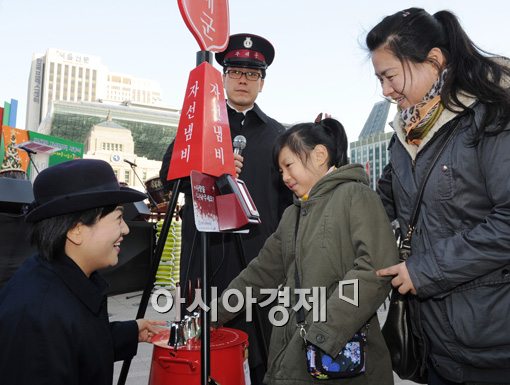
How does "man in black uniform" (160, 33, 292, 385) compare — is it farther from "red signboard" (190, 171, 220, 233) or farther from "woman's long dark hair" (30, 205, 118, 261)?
"woman's long dark hair" (30, 205, 118, 261)

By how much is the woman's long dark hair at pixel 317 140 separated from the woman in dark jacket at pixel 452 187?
35 centimetres

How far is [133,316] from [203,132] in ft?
13.8

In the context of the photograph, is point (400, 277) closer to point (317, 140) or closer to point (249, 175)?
point (317, 140)

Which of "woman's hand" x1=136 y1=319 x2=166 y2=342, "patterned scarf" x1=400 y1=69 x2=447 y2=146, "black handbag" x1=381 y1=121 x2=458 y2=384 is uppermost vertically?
"patterned scarf" x1=400 y1=69 x2=447 y2=146

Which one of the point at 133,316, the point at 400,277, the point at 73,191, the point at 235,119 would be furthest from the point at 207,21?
the point at 133,316

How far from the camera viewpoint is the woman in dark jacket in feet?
4.26

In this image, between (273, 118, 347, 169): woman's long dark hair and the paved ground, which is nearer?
(273, 118, 347, 169): woman's long dark hair

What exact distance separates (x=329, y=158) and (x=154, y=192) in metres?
6.63

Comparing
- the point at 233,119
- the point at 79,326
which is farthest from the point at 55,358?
the point at 233,119

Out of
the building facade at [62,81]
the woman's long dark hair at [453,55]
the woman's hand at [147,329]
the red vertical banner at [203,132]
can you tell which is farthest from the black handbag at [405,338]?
the building facade at [62,81]

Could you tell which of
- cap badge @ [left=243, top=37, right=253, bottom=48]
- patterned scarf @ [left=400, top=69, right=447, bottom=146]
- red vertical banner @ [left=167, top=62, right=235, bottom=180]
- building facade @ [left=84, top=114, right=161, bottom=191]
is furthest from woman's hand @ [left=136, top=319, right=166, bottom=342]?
building facade @ [left=84, top=114, right=161, bottom=191]

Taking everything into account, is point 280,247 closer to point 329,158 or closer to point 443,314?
point 329,158

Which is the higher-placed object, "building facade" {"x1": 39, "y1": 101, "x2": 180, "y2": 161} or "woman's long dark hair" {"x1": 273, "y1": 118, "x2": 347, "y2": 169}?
"building facade" {"x1": 39, "y1": 101, "x2": 180, "y2": 161}

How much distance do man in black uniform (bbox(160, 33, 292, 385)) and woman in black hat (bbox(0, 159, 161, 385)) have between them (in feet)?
2.17
